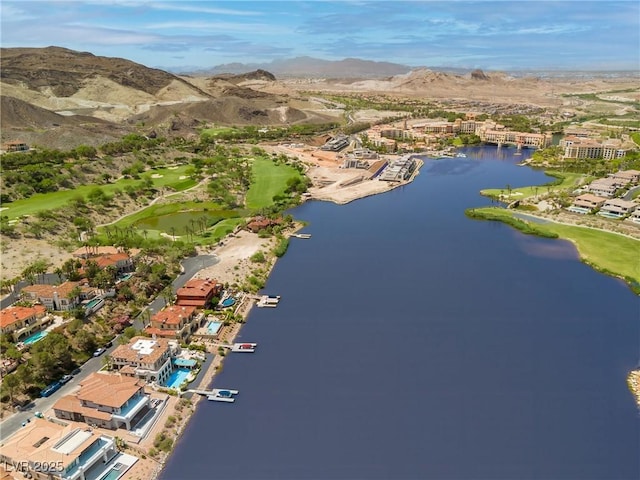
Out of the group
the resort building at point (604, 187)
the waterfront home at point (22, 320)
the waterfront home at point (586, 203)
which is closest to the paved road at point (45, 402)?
the waterfront home at point (22, 320)

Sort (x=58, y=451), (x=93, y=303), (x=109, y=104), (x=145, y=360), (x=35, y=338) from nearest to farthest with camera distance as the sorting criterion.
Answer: (x=58, y=451)
(x=145, y=360)
(x=35, y=338)
(x=93, y=303)
(x=109, y=104)

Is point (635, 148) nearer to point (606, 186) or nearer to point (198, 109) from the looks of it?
point (606, 186)

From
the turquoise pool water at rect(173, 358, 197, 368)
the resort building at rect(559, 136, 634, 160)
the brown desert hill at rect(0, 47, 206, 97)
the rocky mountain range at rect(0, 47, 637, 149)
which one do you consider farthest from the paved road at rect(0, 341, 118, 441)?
the brown desert hill at rect(0, 47, 206, 97)

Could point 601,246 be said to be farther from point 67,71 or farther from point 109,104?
point 67,71

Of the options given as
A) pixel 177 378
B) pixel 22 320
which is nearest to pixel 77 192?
pixel 22 320

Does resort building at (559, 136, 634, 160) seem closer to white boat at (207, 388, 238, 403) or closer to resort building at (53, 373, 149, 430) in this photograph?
white boat at (207, 388, 238, 403)

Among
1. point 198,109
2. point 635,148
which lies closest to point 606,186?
point 635,148
